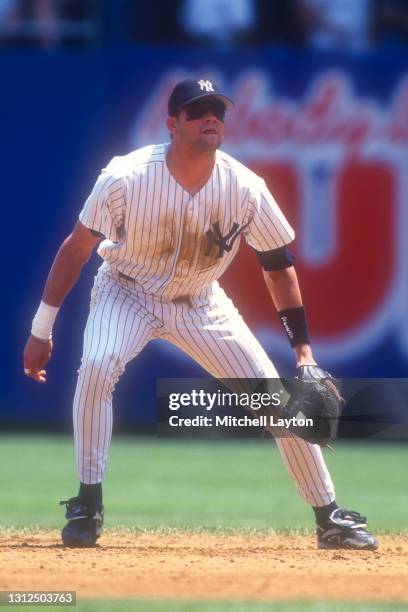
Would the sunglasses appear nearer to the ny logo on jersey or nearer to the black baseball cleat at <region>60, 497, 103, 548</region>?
the ny logo on jersey

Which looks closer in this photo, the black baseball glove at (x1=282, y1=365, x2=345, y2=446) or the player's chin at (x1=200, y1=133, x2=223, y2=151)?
the player's chin at (x1=200, y1=133, x2=223, y2=151)

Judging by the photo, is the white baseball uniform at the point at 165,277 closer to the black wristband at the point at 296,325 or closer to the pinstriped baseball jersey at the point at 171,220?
the pinstriped baseball jersey at the point at 171,220

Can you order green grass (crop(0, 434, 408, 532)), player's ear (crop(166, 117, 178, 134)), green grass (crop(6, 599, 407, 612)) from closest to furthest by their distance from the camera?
1. green grass (crop(6, 599, 407, 612))
2. player's ear (crop(166, 117, 178, 134))
3. green grass (crop(0, 434, 408, 532))

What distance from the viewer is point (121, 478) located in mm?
9148

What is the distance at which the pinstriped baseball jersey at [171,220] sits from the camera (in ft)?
18.8

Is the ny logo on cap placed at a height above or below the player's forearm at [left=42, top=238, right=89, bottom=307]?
above

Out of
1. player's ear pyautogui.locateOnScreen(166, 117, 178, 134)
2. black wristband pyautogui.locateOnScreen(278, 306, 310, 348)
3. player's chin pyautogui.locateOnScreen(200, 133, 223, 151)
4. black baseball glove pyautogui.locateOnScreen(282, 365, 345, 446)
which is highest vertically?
player's ear pyautogui.locateOnScreen(166, 117, 178, 134)

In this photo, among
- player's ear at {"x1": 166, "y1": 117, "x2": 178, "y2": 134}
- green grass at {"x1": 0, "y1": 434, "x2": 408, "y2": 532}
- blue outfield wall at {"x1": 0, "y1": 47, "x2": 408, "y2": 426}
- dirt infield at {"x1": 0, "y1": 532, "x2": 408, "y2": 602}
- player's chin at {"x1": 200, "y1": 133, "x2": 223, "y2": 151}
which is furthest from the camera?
blue outfield wall at {"x1": 0, "y1": 47, "x2": 408, "y2": 426}

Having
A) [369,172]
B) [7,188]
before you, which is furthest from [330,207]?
[7,188]

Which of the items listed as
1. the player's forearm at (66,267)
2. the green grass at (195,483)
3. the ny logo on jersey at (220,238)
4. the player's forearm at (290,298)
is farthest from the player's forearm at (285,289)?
the green grass at (195,483)

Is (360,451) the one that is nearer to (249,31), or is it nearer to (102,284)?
(249,31)

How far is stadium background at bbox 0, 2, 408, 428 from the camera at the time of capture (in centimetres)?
1143

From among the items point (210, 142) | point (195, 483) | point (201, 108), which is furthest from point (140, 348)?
point (195, 483)

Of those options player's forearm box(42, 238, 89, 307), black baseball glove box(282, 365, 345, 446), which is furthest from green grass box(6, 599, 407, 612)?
player's forearm box(42, 238, 89, 307)
